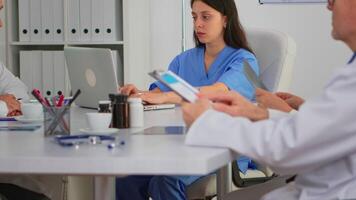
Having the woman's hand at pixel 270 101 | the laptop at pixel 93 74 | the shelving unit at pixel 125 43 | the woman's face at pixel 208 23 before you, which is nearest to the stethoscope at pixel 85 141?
the woman's hand at pixel 270 101

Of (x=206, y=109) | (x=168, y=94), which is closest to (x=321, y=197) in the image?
(x=206, y=109)

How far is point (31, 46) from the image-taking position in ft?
11.6

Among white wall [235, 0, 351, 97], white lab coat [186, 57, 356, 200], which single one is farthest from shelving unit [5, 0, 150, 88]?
white lab coat [186, 57, 356, 200]

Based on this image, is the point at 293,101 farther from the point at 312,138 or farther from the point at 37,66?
the point at 37,66

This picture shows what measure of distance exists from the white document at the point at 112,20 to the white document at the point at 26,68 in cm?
45

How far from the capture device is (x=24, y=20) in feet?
11.0

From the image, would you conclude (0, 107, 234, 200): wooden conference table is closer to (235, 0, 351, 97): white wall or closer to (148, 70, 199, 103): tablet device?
(148, 70, 199, 103): tablet device

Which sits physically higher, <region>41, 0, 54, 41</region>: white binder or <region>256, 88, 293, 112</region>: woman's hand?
<region>41, 0, 54, 41</region>: white binder

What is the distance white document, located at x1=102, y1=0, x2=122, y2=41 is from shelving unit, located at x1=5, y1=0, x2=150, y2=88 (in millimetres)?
11

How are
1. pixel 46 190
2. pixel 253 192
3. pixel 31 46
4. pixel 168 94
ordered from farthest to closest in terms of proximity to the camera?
pixel 31 46 < pixel 168 94 < pixel 46 190 < pixel 253 192

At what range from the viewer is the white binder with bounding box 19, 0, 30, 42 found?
131 inches

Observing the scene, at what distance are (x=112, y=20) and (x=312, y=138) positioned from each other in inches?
92.9

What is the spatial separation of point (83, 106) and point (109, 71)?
355 millimetres

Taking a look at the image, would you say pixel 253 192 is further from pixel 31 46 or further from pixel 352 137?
pixel 31 46
